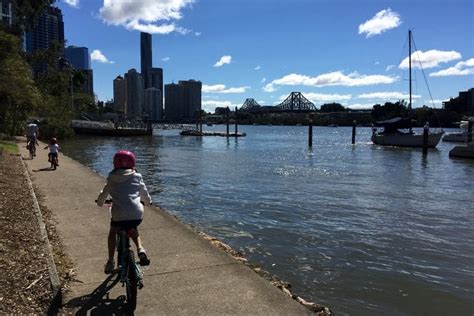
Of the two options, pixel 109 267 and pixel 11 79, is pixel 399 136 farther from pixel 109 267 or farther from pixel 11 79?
pixel 109 267

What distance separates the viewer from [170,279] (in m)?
6.50

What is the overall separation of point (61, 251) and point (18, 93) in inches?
426

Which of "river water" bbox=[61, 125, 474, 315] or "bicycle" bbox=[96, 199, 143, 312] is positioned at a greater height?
"bicycle" bbox=[96, 199, 143, 312]

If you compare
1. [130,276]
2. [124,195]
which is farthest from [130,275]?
[124,195]

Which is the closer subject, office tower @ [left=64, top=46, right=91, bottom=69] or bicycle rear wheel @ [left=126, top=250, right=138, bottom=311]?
bicycle rear wheel @ [left=126, top=250, right=138, bottom=311]

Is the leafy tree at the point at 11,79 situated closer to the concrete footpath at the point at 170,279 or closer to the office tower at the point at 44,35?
the concrete footpath at the point at 170,279

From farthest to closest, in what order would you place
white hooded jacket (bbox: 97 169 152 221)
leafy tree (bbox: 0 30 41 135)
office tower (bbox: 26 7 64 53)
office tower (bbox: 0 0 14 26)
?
office tower (bbox: 26 7 64 53), office tower (bbox: 0 0 14 26), leafy tree (bbox: 0 30 41 135), white hooded jacket (bbox: 97 169 152 221)

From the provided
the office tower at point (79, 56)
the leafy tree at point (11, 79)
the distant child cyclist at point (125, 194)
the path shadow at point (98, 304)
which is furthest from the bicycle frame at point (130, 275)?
the office tower at point (79, 56)

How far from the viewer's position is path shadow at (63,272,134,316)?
5492 mm

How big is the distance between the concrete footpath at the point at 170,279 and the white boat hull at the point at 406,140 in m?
54.5

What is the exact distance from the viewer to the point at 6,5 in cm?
2072

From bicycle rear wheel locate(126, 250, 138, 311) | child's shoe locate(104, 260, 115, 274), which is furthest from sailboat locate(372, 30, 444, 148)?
bicycle rear wheel locate(126, 250, 138, 311)

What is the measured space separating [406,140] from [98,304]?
61.3m

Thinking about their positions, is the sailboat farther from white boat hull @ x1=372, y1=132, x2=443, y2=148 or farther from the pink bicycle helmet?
the pink bicycle helmet
